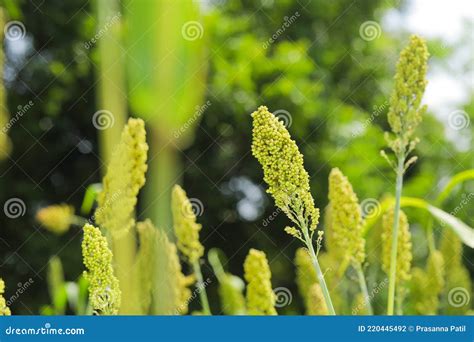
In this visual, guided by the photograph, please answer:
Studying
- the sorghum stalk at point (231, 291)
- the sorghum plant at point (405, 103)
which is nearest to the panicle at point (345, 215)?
the sorghum plant at point (405, 103)

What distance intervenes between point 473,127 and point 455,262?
513 centimetres

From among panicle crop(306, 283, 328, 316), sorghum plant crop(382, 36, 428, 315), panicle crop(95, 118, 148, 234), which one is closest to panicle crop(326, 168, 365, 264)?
sorghum plant crop(382, 36, 428, 315)

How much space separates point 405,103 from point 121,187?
71 cm

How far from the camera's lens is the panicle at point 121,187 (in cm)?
156

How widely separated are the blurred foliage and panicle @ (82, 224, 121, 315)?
2.91 m

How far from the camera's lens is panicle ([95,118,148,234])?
1.56 meters

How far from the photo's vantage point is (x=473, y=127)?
734 centimetres

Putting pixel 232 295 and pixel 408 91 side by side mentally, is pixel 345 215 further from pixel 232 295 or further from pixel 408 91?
pixel 232 295

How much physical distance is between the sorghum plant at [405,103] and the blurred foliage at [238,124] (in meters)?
2.71

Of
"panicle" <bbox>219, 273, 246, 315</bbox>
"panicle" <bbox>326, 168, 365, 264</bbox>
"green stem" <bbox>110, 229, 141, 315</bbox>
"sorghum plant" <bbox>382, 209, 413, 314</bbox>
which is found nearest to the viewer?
"green stem" <bbox>110, 229, 141, 315</bbox>

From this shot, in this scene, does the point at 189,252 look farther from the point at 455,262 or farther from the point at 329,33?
the point at 329,33

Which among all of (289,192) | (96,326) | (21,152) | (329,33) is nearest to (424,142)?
(329,33)

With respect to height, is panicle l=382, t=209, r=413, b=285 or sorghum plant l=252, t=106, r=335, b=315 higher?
sorghum plant l=252, t=106, r=335, b=315

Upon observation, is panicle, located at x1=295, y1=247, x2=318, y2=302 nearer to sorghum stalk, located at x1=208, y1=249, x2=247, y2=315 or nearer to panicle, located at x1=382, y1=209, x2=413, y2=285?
sorghum stalk, located at x1=208, y1=249, x2=247, y2=315
